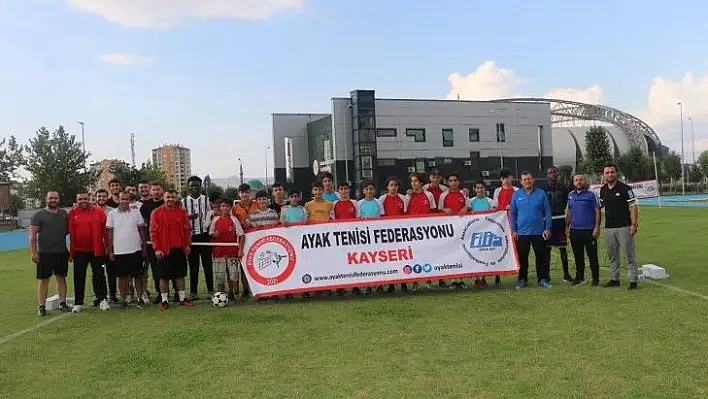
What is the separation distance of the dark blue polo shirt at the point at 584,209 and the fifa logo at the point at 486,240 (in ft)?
3.66

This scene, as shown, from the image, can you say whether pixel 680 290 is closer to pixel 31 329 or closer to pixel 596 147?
pixel 31 329

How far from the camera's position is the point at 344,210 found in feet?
29.5

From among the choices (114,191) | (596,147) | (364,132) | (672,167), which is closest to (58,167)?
(364,132)

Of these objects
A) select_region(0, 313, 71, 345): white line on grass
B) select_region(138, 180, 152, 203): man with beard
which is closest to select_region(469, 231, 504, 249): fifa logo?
select_region(138, 180, 152, 203): man with beard

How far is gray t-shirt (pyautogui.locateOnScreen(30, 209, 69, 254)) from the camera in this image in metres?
8.44

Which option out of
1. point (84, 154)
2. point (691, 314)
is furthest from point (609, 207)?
point (84, 154)

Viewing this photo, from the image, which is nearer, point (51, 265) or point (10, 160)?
point (51, 265)

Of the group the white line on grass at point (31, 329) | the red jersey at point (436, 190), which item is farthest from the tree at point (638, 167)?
the white line on grass at point (31, 329)

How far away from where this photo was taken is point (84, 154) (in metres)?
45.2

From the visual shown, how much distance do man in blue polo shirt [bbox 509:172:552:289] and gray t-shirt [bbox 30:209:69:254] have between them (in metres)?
6.52

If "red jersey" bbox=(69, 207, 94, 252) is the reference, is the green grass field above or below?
below

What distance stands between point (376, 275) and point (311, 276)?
3.04ft

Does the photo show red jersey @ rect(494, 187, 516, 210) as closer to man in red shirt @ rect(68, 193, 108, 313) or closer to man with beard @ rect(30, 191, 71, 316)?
man in red shirt @ rect(68, 193, 108, 313)

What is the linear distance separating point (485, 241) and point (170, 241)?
4.52 meters
